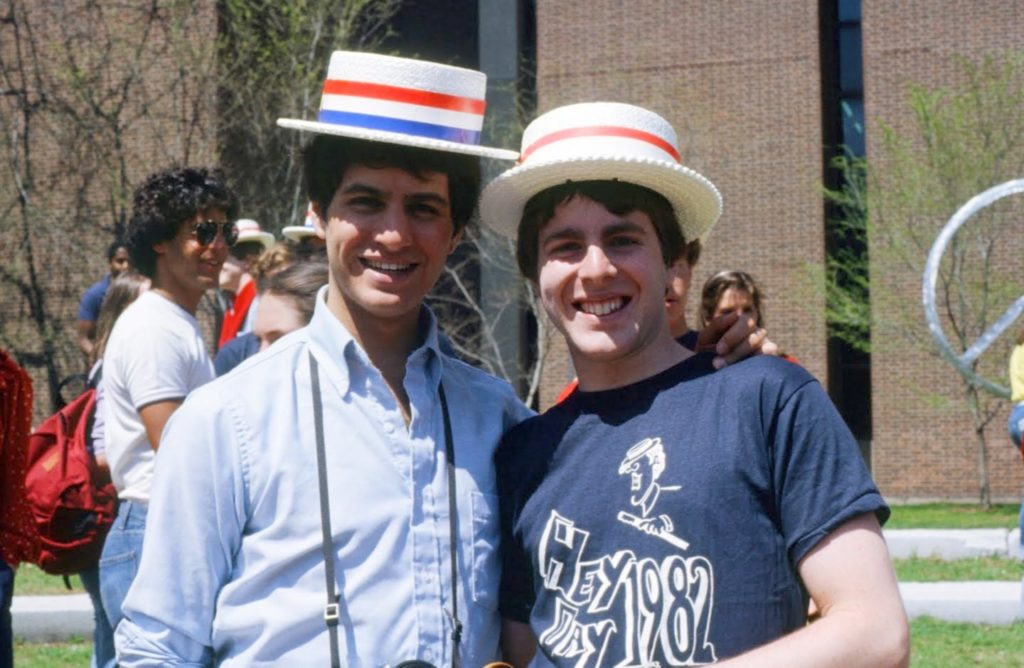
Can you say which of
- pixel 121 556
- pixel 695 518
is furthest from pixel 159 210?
pixel 695 518

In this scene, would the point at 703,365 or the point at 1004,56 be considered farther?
the point at 1004,56

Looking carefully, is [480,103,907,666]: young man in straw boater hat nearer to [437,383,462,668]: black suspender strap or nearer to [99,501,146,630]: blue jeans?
[437,383,462,668]: black suspender strap

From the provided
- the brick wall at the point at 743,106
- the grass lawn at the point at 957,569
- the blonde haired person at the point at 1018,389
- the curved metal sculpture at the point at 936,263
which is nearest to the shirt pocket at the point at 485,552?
the blonde haired person at the point at 1018,389

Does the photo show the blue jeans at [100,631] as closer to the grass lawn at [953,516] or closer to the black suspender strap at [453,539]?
the black suspender strap at [453,539]

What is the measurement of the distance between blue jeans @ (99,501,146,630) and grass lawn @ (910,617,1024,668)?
447 centimetres

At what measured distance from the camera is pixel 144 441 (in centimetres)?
477

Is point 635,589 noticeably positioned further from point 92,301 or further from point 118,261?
point 92,301

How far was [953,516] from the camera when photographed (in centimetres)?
1972

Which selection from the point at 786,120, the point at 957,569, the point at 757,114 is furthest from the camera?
the point at 757,114

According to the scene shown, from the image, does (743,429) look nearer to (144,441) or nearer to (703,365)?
(703,365)

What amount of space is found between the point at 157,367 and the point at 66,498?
0.70 meters

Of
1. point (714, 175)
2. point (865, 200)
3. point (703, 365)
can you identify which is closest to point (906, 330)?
point (865, 200)

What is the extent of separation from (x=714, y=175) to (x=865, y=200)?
310 cm

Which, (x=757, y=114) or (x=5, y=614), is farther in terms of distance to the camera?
(x=757, y=114)
